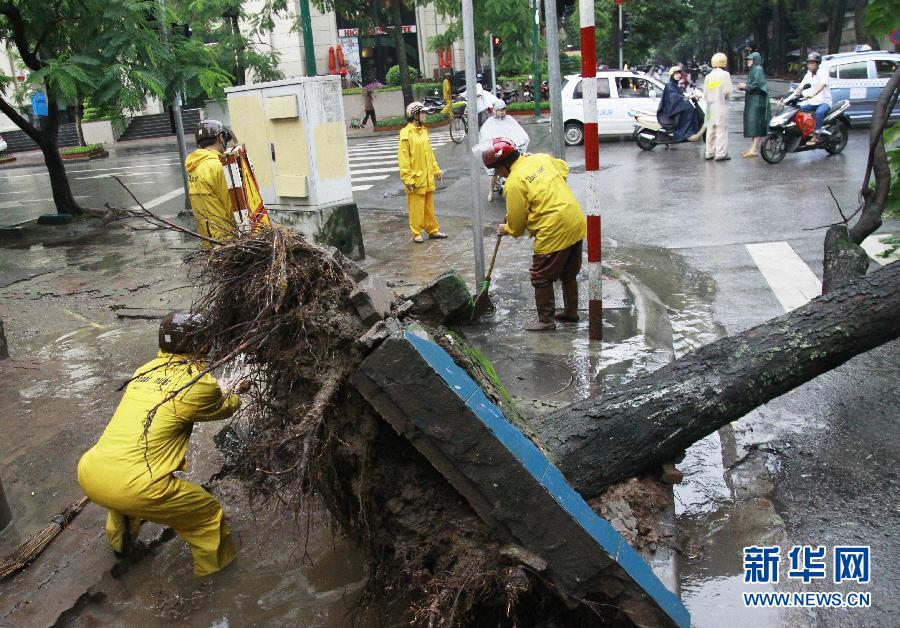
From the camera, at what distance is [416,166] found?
32.0ft

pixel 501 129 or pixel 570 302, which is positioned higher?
→ pixel 501 129

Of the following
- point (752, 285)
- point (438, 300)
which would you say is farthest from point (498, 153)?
point (752, 285)

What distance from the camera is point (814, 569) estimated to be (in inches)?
140

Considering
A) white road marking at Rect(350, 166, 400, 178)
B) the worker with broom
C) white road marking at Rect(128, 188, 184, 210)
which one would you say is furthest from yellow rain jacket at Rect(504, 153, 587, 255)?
white road marking at Rect(350, 166, 400, 178)

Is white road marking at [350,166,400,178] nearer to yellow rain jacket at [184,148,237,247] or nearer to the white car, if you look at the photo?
the white car

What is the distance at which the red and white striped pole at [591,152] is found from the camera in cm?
554

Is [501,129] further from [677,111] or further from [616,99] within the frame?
[616,99]

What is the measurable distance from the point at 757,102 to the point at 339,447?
43.0ft

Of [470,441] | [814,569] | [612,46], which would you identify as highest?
[612,46]

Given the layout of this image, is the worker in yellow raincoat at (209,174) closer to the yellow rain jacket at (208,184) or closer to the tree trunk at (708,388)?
the yellow rain jacket at (208,184)

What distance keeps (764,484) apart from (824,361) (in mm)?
727

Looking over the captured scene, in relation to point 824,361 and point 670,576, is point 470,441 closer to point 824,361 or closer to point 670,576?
point 670,576

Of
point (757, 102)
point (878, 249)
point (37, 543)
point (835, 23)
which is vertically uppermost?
point (835, 23)

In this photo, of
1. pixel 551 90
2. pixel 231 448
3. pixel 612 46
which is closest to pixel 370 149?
pixel 551 90
